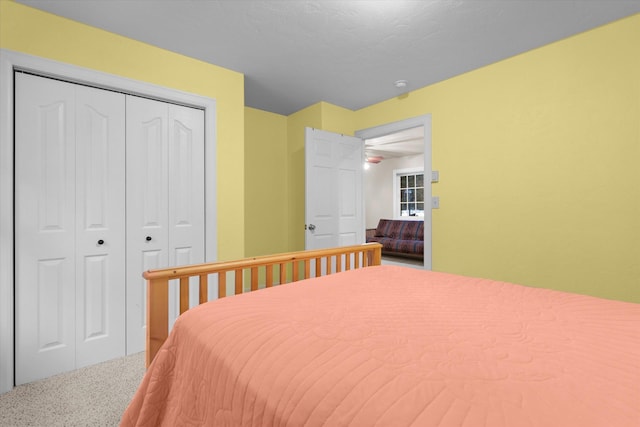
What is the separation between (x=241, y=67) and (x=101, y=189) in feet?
4.98

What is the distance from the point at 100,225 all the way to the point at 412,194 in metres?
6.38

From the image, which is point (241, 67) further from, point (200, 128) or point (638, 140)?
point (638, 140)

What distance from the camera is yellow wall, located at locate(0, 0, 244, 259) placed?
74.7 inches

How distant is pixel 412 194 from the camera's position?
23.8 feet

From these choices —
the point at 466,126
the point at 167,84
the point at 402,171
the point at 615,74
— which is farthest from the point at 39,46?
the point at 402,171

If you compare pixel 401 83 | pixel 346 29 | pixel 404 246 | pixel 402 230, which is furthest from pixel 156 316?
pixel 402 230

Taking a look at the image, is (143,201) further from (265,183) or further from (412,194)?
(412,194)

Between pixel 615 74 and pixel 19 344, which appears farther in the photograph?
pixel 615 74

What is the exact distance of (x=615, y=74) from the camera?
6.86 ft

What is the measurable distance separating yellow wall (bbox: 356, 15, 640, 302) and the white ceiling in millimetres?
220

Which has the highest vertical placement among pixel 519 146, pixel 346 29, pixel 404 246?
pixel 346 29

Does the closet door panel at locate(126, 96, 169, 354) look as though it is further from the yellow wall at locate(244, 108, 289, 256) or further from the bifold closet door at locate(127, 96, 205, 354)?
the yellow wall at locate(244, 108, 289, 256)

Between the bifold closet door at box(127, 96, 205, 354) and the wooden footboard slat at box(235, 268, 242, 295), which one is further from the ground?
the bifold closet door at box(127, 96, 205, 354)

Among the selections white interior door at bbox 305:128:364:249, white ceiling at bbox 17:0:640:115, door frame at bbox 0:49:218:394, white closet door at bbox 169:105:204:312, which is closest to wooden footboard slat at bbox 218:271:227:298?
white closet door at bbox 169:105:204:312
